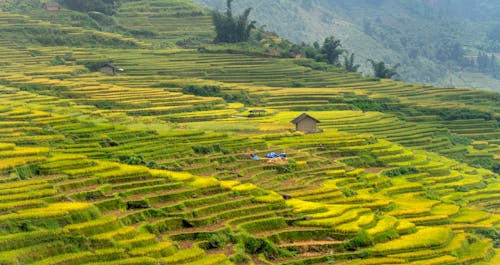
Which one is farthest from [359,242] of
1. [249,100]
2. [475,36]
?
[475,36]

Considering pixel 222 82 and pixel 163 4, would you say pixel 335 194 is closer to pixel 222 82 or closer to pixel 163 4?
pixel 222 82

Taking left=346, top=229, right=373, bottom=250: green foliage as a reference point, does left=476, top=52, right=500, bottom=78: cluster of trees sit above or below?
below

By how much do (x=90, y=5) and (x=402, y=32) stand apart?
262ft

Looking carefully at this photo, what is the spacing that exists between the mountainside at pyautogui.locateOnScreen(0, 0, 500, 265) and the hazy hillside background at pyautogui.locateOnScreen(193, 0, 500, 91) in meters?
59.0

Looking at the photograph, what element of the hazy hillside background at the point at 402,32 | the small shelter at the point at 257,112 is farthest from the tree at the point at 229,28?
the hazy hillside background at the point at 402,32

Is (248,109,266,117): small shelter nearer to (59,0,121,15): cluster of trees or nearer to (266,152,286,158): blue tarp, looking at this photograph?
(266,152,286,158): blue tarp

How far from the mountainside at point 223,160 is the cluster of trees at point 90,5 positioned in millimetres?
8126

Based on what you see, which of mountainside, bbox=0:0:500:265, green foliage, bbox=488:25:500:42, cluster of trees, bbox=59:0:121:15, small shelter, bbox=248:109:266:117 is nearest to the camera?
mountainside, bbox=0:0:500:265

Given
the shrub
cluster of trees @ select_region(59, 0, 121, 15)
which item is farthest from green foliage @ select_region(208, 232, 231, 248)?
cluster of trees @ select_region(59, 0, 121, 15)

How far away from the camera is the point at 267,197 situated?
94.7 feet

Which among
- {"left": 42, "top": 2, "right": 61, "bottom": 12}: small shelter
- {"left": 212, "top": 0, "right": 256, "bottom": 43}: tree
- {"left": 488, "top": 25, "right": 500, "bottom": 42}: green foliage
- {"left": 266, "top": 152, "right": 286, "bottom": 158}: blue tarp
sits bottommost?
{"left": 266, "top": 152, "right": 286, "bottom": 158}: blue tarp

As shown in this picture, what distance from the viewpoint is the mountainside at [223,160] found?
2427cm

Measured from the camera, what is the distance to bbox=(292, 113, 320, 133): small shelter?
43656mm

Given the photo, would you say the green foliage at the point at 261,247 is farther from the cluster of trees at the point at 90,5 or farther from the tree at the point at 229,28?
the cluster of trees at the point at 90,5
